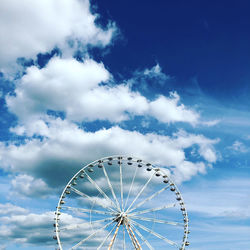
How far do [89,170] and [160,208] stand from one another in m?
14.0

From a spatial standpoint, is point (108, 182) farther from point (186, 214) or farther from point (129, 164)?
point (186, 214)

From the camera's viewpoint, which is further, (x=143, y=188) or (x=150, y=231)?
(x=143, y=188)

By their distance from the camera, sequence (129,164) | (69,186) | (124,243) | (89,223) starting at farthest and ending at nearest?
(129,164), (69,186), (89,223), (124,243)

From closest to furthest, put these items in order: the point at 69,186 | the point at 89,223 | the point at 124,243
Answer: the point at 124,243 → the point at 89,223 → the point at 69,186

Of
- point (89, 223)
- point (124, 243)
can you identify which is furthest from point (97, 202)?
point (124, 243)

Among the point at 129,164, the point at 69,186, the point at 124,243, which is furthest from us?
the point at 129,164

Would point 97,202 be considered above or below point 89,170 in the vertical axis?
below

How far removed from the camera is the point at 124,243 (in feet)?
153

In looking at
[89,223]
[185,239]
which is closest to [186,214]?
[185,239]

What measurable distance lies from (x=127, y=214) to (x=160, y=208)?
6226 mm

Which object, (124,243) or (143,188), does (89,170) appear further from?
(124,243)

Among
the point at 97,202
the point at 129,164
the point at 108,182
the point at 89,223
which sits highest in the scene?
the point at 129,164

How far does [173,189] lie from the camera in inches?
2224

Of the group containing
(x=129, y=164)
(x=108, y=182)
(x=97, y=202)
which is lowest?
(x=97, y=202)
